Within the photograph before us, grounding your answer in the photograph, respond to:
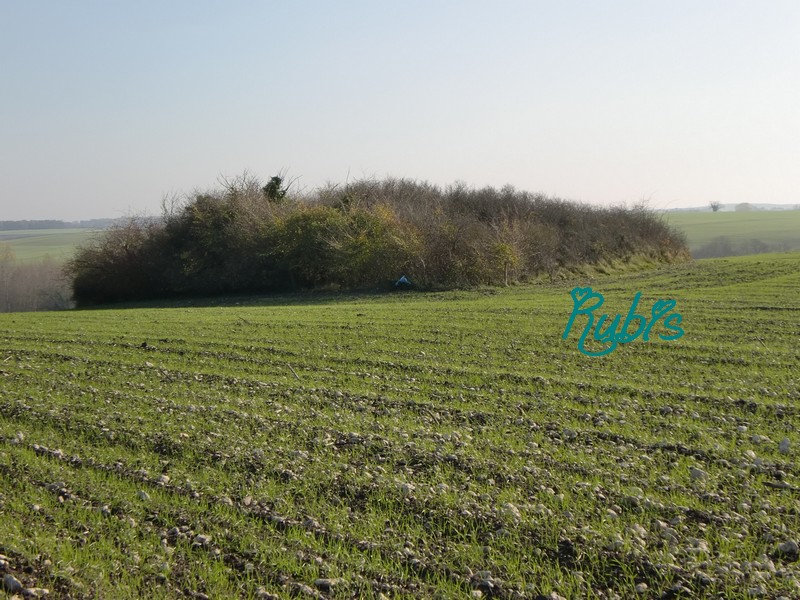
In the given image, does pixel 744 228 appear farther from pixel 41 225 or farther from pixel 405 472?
pixel 41 225

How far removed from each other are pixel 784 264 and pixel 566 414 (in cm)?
3381

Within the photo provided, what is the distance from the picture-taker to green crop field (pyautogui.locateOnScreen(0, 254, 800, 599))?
5230 mm

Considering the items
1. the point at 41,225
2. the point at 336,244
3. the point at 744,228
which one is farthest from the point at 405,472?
the point at 41,225

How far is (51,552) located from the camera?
216 inches

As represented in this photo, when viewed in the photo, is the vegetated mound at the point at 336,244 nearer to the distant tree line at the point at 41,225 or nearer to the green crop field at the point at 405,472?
the green crop field at the point at 405,472

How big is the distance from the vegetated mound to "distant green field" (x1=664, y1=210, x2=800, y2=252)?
35544 mm

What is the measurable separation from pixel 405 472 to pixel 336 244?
28875mm

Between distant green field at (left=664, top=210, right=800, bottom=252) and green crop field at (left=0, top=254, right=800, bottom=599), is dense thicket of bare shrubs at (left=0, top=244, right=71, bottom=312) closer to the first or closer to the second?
green crop field at (left=0, top=254, right=800, bottom=599)

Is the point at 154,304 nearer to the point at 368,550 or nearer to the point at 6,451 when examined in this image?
the point at 6,451

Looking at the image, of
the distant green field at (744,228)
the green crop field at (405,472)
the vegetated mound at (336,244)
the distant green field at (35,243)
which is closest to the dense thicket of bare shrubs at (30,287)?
the vegetated mound at (336,244)

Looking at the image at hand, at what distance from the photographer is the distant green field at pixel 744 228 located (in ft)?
290

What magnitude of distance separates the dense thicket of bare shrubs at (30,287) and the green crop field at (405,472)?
44.8 meters

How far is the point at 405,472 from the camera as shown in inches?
286

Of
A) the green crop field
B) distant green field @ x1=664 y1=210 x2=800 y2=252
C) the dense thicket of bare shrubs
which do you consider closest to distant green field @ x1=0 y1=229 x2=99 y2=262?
the dense thicket of bare shrubs
